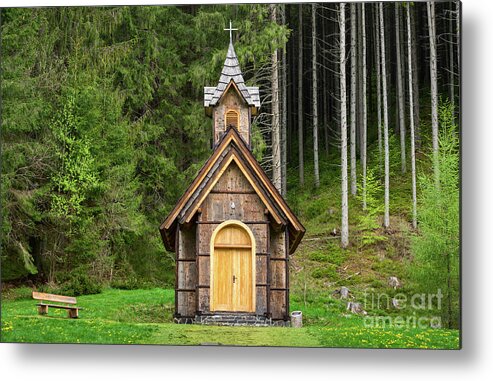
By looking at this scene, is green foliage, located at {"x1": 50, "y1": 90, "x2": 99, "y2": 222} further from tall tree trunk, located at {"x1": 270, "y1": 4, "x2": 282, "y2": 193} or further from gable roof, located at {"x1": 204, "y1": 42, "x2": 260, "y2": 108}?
tall tree trunk, located at {"x1": 270, "y1": 4, "x2": 282, "y2": 193}

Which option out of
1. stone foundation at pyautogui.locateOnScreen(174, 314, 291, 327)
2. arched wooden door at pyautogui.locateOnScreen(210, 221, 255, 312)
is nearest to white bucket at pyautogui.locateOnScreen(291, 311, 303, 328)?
stone foundation at pyautogui.locateOnScreen(174, 314, 291, 327)

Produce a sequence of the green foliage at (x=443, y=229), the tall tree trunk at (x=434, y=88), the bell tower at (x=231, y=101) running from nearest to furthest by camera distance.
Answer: the green foliage at (x=443, y=229), the tall tree trunk at (x=434, y=88), the bell tower at (x=231, y=101)

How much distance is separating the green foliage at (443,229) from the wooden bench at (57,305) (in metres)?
4.17

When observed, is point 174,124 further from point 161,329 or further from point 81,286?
point 161,329

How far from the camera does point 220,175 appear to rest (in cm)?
1220

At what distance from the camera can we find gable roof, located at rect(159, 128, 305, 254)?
39.9 feet

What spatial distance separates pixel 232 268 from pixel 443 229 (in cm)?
259

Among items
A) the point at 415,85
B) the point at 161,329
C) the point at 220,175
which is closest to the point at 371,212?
the point at 415,85

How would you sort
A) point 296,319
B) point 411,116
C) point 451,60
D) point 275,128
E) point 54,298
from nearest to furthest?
point 451,60 → point 296,319 → point 54,298 → point 411,116 → point 275,128

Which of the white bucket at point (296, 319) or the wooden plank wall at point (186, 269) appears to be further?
the wooden plank wall at point (186, 269)

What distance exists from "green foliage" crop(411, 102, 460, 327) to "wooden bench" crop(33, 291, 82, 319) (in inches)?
164

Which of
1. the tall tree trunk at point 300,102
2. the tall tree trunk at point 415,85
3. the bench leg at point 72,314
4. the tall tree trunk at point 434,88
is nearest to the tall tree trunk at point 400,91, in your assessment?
the tall tree trunk at point 415,85

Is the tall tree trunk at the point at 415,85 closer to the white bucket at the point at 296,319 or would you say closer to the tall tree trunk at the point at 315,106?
the tall tree trunk at the point at 315,106

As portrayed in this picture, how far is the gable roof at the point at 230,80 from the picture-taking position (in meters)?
12.6
